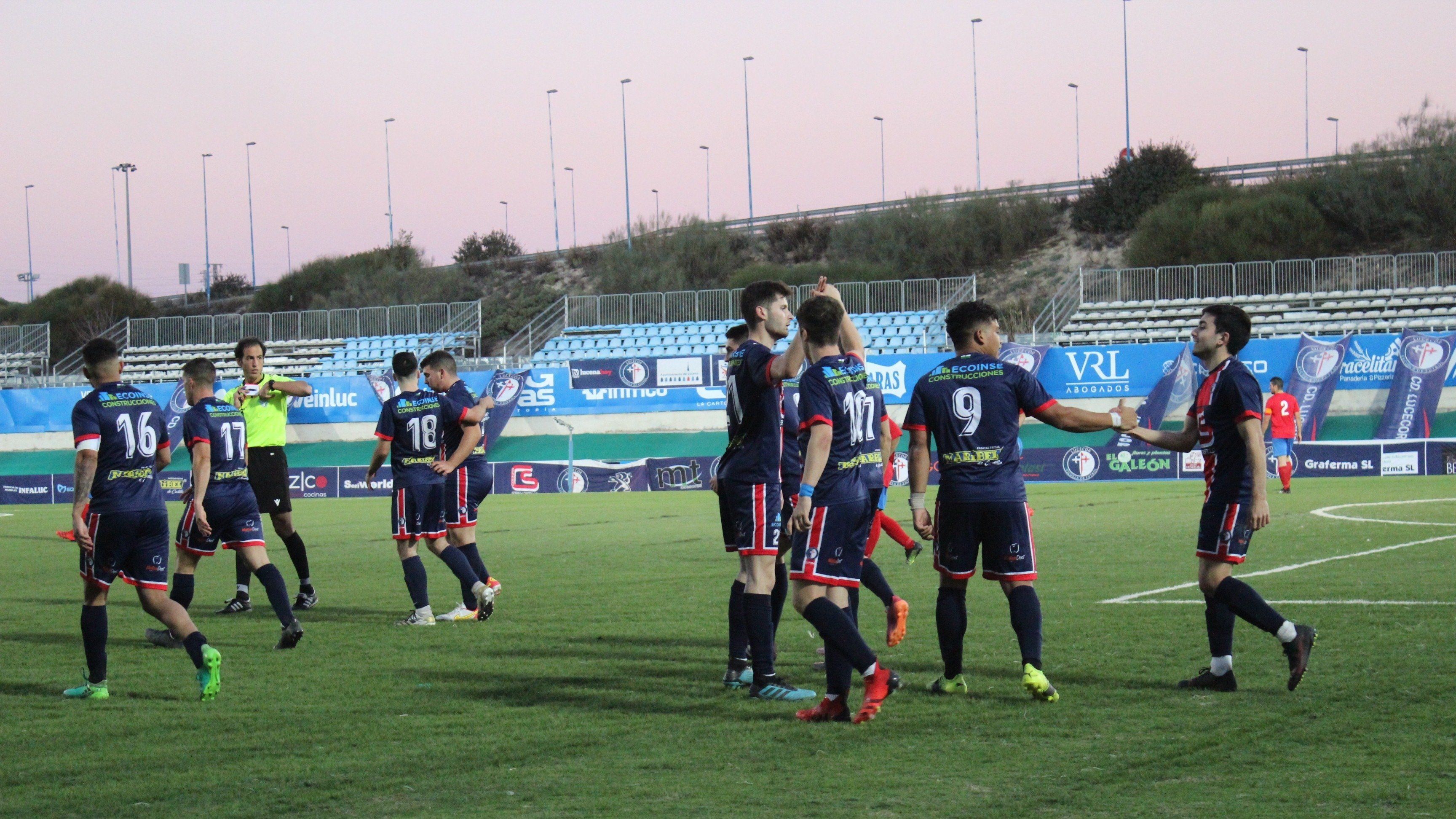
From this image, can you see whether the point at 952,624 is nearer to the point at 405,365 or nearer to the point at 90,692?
the point at 90,692

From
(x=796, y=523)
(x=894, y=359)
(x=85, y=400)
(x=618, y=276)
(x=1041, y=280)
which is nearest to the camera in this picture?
(x=796, y=523)

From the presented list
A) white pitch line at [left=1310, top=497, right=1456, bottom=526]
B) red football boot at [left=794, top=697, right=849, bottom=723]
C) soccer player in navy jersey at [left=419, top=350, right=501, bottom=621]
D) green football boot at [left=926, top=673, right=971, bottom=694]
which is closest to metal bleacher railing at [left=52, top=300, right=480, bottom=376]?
white pitch line at [left=1310, top=497, right=1456, bottom=526]

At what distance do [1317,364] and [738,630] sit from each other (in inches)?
1119

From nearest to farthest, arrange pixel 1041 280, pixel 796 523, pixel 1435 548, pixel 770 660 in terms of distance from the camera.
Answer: pixel 796 523 < pixel 770 660 < pixel 1435 548 < pixel 1041 280

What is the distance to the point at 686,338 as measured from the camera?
43.0m

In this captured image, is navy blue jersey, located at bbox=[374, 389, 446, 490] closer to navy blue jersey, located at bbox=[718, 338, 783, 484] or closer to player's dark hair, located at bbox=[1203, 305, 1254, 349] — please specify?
navy blue jersey, located at bbox=[718, 338, 783, 484]

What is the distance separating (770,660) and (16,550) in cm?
1553

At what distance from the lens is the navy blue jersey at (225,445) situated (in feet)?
30.9

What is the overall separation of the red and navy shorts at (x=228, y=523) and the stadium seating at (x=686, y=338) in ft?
95.0

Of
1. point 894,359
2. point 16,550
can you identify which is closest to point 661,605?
point 16,550

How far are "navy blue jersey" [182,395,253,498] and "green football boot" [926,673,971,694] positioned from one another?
5.29 meters

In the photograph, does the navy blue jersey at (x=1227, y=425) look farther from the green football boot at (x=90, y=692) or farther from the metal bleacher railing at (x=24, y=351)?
the metal bleacher railing at (x=24, y=351)

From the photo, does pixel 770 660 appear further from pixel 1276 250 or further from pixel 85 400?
pixel 1276 250

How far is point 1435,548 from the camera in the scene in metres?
12.6
